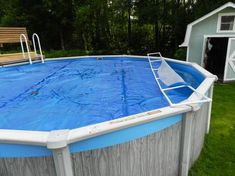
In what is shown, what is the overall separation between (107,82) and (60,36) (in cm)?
1246

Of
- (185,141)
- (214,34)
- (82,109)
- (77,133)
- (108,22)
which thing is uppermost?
(108,22)

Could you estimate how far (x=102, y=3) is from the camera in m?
13.1

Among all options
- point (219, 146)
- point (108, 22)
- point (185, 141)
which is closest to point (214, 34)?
point (219, 146)

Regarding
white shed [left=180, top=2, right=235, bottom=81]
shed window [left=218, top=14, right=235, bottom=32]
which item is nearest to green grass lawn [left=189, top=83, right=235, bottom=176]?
white shed [left=180, top=2, right=235, bottom=81]

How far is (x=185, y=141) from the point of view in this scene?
2309mm

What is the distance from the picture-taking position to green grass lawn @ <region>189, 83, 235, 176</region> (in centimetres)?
272

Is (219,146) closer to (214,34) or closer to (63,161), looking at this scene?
(63,161)

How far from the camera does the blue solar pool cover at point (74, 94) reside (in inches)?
134

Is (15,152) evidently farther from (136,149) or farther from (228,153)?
(228,153)

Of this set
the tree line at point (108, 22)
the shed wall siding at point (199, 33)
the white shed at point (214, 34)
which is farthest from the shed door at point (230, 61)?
the tree line at point (108, 22)

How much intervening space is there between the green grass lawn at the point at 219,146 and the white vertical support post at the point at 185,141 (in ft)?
0.96

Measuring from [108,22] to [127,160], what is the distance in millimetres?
13553

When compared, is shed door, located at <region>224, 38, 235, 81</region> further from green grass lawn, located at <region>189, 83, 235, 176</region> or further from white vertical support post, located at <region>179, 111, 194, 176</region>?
white vertical support post, located at <region>179, 111, 194, 176</region>

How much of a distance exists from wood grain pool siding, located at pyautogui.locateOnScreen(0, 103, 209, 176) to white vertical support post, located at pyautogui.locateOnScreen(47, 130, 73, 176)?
67 millimetres
